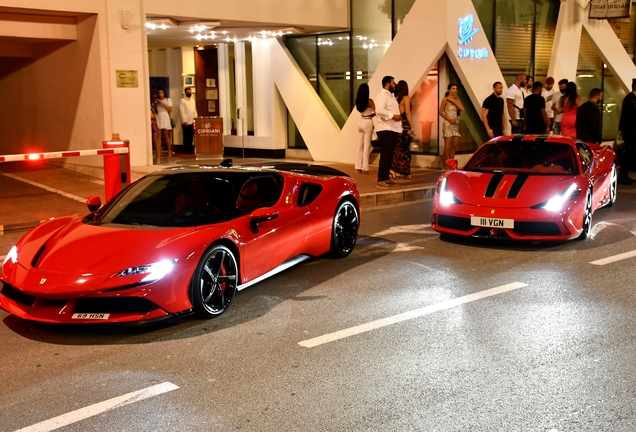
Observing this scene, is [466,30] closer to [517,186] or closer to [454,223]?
[517,186]

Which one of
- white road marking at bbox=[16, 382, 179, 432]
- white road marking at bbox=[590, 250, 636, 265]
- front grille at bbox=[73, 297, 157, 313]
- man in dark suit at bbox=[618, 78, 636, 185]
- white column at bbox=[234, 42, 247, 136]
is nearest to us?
white road marking at bbox=[16, 382, 179, 432]

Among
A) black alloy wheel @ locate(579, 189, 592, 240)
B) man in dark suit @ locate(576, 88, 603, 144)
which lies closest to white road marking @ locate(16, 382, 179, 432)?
black alloy wheel @ locate(579, 189, 592, 240)

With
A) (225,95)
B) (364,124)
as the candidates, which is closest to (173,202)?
(364,124)

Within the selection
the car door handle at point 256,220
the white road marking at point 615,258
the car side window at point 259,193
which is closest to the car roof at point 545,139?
the white road marking at point 615,258

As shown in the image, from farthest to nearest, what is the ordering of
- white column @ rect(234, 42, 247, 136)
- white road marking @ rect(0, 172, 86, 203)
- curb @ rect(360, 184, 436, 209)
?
white column @ rect(234, 42, 247, 136) → curb @ rect(360, 184, 436, 209) → white road marking @ rect(0, 172, 86, 203)

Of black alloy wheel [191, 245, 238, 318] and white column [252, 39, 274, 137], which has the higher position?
white column [252, 39, 274, 137]

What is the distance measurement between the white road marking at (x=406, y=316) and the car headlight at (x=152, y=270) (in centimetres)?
120

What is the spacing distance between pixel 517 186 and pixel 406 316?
3.63 meters

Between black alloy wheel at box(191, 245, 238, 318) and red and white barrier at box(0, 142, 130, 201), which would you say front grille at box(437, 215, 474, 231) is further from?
red and white barrier at box(0, 142, 130, 201)

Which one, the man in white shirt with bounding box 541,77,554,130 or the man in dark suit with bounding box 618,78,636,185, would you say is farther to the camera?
the man in white shirt with bounding box 541,77,554,130

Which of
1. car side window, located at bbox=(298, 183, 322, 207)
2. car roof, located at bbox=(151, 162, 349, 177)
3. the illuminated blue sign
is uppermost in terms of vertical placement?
the illuminated blue sign

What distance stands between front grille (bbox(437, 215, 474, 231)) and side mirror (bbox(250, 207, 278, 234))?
3.15m

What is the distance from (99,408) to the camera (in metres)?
4.77

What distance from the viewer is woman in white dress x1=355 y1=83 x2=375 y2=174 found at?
16172 millimetres
